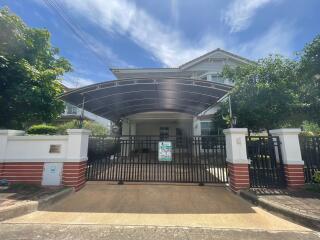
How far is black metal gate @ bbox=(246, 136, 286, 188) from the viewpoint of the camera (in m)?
5.98

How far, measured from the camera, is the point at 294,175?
19.1 ft

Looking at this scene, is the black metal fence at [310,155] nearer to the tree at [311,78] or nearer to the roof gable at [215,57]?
the tree at [311,78]

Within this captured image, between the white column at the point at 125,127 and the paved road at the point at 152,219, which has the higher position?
the white column at the point at 125,127

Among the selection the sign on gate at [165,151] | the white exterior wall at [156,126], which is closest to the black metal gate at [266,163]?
the sign on gate at [165,151]

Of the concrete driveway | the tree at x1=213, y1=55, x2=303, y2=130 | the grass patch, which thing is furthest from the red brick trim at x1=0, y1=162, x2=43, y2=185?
the grass patch

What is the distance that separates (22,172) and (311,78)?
1080cm

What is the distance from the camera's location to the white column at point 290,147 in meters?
5.87

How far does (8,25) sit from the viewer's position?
6305mm

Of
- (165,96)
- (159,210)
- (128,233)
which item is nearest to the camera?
(128,233)

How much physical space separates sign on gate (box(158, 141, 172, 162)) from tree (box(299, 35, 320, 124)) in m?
5.91

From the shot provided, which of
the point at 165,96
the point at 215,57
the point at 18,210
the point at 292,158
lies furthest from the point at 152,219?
the point at 215,57

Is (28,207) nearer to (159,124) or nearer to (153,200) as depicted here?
(153,200)

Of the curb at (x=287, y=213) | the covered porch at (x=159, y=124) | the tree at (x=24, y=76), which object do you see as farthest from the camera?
the covered porch at (x=159, y=124)

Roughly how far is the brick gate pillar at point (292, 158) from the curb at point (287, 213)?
1.57m
